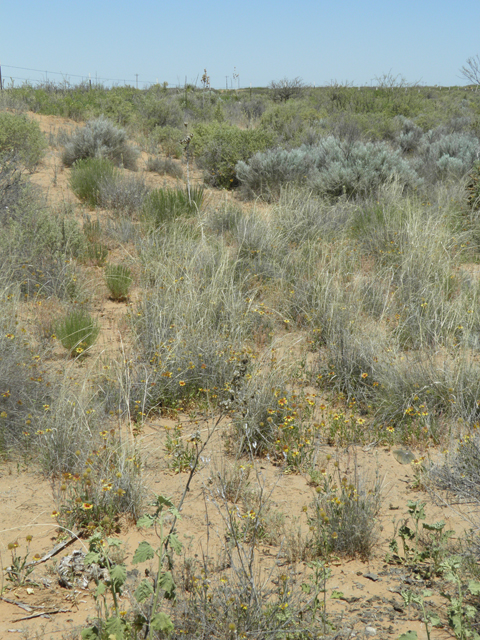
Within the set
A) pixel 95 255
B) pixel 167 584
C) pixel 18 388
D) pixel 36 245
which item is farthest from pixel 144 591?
pixel 95 255

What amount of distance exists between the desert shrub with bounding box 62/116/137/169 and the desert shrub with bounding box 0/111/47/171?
2.00ft

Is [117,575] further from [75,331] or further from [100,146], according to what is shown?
[100,146]

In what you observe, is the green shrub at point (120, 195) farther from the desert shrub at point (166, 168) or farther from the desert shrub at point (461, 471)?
the desert shrub at point (461, 471)

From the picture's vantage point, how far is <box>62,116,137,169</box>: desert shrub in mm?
10125

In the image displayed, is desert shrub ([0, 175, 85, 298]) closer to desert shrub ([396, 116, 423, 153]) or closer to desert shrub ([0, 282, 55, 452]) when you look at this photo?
desert shrub ([0, 282, 55, 452])

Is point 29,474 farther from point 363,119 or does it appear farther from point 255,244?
point 363,119

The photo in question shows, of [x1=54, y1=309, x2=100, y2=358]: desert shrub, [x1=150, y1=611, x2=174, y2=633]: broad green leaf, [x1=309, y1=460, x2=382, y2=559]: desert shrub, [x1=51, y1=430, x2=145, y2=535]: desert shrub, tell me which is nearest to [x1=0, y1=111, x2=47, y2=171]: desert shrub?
[x1=54, y1=309, x2=100, y2=358]: desert shrub

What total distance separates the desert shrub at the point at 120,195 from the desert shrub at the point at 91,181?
1.1 inches

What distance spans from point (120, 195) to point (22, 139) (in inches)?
106

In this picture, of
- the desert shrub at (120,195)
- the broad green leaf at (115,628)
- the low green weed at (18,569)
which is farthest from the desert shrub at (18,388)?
the desert shrub at (120,195)

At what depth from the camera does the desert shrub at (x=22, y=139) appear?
912cm

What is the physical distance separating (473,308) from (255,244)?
2543 millimetres

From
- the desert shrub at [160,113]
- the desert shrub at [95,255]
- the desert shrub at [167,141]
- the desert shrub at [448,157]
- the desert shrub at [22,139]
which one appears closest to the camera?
the desert shrub at [95,255]

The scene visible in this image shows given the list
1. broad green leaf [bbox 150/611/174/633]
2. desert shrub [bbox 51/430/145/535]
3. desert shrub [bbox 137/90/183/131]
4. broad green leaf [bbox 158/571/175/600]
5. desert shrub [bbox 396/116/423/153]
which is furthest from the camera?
desert shrub [bbox 137/90/183/131]
